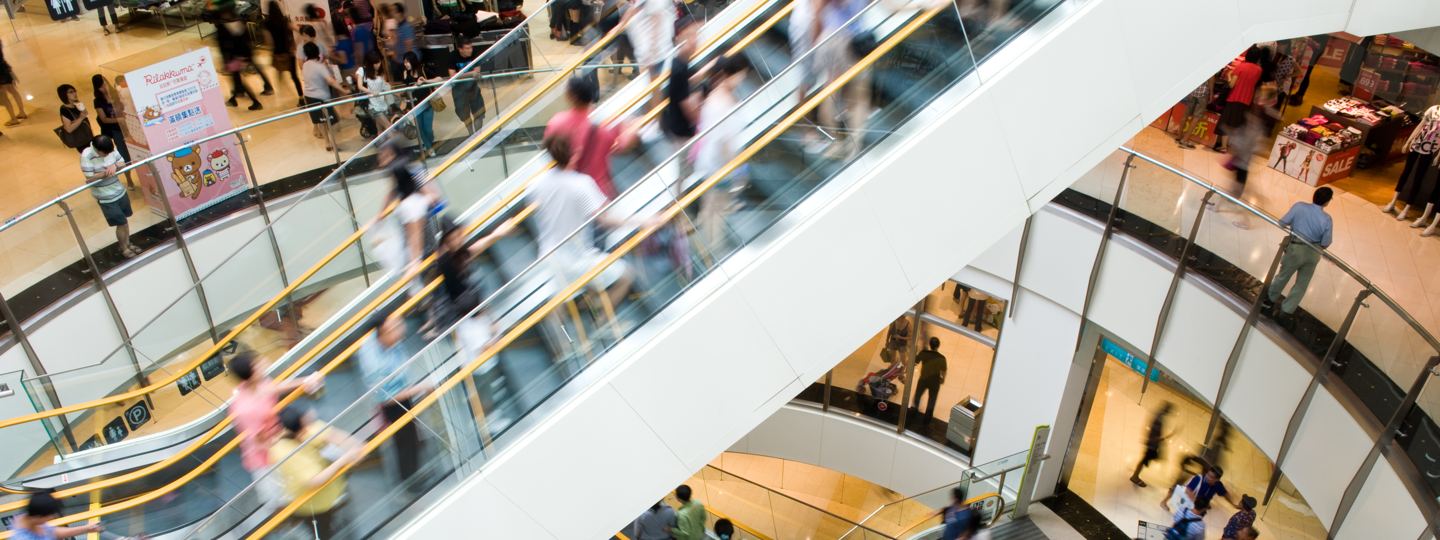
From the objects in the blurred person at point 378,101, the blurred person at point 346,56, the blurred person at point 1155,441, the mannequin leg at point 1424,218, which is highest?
the blurred person at point 346,56

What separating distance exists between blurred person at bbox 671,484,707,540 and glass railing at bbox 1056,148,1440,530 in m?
5.14

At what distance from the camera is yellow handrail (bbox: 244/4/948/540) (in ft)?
16.4

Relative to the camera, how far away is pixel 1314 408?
738 cm

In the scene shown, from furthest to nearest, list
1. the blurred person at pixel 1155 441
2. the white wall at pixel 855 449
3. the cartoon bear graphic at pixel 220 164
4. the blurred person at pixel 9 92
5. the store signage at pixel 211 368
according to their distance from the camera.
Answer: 1. the white wall at pixel 855 449
2. the blurred person at pixel 1155 441
3. the blurred person at pixel 9 92
4. the cartoon bear graphic at pixel 220 164
5. the store signage at pixel 211 368

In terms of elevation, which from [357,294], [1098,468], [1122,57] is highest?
[357,294]

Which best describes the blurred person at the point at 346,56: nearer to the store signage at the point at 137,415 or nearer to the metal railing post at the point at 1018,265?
the store signage at the point at 137,415

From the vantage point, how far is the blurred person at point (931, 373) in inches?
526

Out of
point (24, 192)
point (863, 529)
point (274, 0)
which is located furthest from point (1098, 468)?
point (24, 192)

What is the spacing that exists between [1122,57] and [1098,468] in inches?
347

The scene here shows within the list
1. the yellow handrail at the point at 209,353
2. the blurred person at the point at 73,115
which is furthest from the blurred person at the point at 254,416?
the blurred person at the point at 73,115

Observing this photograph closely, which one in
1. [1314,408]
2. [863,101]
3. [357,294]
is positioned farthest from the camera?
[1314,408]

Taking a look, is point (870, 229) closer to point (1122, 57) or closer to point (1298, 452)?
point (1122, 57)

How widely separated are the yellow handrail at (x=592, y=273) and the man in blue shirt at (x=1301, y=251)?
458cm

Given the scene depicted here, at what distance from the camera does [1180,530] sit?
31.6 ft
